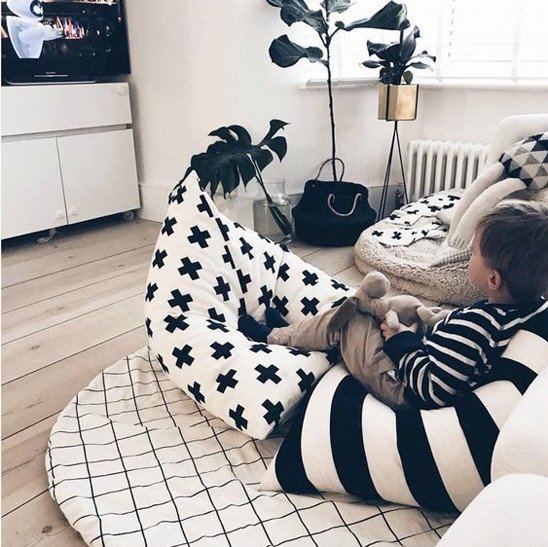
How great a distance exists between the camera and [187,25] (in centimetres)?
288

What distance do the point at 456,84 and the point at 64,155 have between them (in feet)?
6.70

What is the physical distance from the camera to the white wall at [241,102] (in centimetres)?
284

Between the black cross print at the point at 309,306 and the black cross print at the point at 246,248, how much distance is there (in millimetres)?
199

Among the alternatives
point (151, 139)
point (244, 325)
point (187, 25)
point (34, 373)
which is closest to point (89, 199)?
point (151, 139)

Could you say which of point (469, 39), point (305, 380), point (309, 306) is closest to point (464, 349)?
point (305, 380)

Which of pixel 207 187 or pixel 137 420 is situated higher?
pixel 207 187

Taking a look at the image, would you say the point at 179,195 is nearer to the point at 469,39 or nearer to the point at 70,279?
the point at 70,279

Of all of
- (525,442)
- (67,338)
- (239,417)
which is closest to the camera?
(525,442)

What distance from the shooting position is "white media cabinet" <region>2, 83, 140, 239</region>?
284 cm

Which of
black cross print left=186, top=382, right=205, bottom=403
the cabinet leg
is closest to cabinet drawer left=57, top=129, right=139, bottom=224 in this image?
the cabinet leg

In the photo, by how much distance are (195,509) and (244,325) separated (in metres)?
0.56

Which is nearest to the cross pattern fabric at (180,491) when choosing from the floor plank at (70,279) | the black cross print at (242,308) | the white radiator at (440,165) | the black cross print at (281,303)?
the black cross print at (242,308)

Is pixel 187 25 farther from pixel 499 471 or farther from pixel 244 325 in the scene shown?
pixel 499 471

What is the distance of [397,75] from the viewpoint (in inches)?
111
